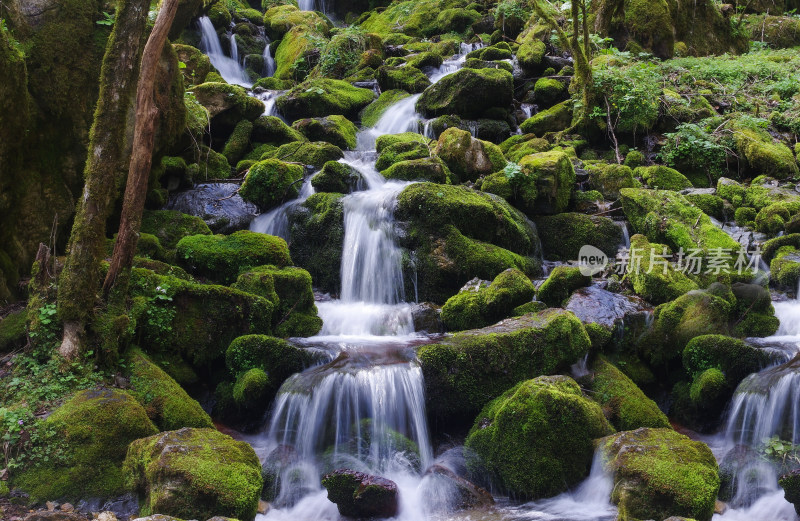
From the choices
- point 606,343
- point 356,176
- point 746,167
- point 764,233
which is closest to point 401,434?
point 606,343

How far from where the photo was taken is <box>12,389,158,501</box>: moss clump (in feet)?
15.4

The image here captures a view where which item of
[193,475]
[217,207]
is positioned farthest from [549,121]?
[193,475]

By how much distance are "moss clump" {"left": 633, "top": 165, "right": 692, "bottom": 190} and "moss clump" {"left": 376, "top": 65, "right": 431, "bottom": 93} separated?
22.1 feet

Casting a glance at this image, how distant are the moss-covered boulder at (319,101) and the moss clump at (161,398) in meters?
10.0

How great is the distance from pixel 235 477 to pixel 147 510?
0.67m

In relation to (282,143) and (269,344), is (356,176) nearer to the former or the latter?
(282,143)

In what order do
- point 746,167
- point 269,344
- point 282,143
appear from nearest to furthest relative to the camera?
point 269,344
point 746,167
point 282,143

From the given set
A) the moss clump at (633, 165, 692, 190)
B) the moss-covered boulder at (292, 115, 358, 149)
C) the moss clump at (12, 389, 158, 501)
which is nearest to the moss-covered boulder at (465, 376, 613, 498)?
the moss clump at (12, 389, 158, 501)

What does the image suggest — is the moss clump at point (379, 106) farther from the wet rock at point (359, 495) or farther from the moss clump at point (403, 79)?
the wet rock at point (359, 495)

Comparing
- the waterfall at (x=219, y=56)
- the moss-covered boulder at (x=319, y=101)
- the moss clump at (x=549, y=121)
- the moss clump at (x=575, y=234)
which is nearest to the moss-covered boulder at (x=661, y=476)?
the moss clump at (x=575, y=234)

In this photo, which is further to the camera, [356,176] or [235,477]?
[356,176]

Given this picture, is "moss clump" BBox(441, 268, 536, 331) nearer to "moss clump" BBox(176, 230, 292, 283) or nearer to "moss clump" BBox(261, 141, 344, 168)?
"moss clump" BBox(176, 230, 292, 283)

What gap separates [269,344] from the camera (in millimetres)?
6789

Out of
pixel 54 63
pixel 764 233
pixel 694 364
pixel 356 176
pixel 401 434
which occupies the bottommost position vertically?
pixel 401 434
